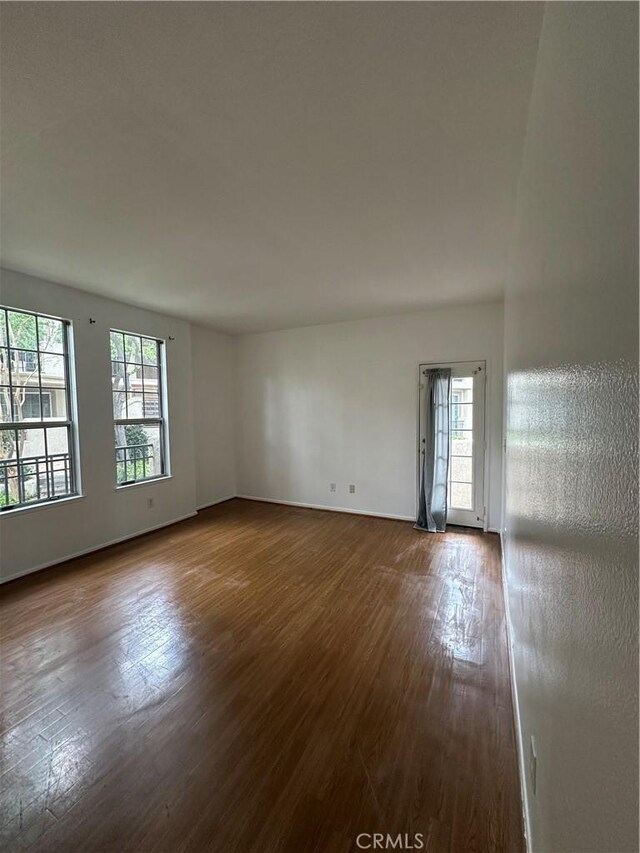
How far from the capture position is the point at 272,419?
18.7 feet

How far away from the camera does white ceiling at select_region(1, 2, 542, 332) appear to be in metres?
1.15

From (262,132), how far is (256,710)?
2.65m

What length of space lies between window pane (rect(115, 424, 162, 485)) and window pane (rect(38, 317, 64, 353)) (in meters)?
1.02

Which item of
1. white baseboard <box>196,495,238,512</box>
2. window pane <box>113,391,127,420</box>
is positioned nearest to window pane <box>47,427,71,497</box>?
window pane <box>113,391,127,420</box>

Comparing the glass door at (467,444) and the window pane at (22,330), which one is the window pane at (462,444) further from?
the window pane at (22,330)

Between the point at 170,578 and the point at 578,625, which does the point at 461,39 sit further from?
the point at 170,578

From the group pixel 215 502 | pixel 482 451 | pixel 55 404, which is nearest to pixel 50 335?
pixel 55 404

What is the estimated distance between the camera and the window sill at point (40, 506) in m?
3.15

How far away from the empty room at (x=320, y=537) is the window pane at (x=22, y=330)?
23mm

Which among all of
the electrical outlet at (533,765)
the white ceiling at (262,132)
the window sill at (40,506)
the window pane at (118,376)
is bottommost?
the electrical outlet at (533,765)

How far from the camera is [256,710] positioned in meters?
1.80

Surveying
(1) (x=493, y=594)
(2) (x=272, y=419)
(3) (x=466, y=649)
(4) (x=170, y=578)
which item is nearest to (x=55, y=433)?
(4) (x=170, y=578)

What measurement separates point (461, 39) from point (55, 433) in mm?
4022

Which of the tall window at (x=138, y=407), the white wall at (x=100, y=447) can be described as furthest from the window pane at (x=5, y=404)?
the tall window at (x=138, y=407)
